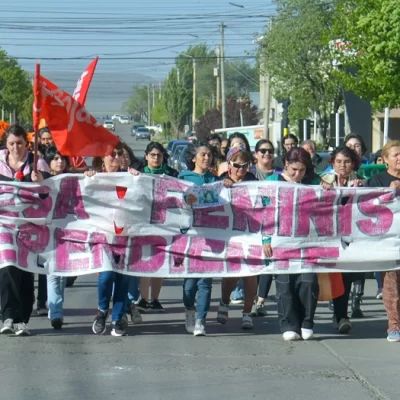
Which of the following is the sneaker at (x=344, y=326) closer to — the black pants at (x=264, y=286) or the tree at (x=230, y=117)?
the black pants at (x=264, y=286)

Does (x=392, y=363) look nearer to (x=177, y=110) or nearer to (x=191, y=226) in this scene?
(x=191, y=226)

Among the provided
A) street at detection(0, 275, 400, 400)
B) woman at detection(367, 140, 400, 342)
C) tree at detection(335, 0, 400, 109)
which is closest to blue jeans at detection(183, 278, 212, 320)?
street at detection(0, 275, 400, 400)

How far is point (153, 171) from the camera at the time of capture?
36.7 ft

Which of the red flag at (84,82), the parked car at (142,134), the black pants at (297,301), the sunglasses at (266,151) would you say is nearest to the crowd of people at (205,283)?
the black pants at (297,301)

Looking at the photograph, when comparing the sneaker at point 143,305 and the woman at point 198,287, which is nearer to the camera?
the woman at point 198,287

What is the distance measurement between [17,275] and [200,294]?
5.50 feet

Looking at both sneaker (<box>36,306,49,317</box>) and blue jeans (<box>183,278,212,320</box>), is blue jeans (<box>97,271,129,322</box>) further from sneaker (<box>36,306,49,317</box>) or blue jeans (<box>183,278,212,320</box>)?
sneaker (<box>36,306,49,317</box>)

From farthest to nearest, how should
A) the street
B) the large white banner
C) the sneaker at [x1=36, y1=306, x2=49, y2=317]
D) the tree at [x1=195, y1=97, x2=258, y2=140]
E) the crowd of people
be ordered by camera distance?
1. the tree at [x1=195, y1=97, x2=258, y2=140]
2. the sneaker at [x1=36, y1=306, x2=49, y2=317]
3. the large white banner
4. the crowd of people
5. the street

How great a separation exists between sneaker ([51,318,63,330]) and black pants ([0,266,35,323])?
0.96 ft

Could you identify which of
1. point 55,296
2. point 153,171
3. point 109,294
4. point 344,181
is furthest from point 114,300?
point 344,181

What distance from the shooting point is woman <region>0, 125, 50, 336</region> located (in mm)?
9664

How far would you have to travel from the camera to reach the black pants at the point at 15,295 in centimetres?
964

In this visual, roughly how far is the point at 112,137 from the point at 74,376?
8.03 ft

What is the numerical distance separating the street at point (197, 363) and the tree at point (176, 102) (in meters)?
111
